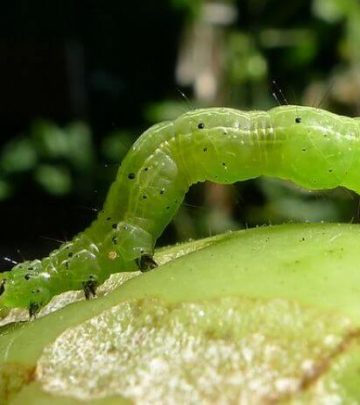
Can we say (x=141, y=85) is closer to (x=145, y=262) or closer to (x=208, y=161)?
(x=208, y=161)

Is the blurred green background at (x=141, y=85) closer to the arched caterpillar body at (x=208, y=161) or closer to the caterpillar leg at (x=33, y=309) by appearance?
the arched caterpillar body at (x=208, y=161)

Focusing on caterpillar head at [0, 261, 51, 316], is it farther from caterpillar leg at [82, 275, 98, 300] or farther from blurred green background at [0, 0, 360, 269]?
blurred green background at [0, 0, 360, 269]

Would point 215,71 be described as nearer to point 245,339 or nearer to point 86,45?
point 86,45

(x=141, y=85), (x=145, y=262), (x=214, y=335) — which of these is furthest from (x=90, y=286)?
(x=141, y=85)

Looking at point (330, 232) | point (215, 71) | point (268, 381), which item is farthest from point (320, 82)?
point (268, 381)

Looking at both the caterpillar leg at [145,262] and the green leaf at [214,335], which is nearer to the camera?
the green leaf at [214,335]

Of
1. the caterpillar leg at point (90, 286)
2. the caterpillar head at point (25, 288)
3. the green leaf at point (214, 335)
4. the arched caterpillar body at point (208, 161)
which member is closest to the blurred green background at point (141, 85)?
the arched caterpillar body at point (208, 161)
